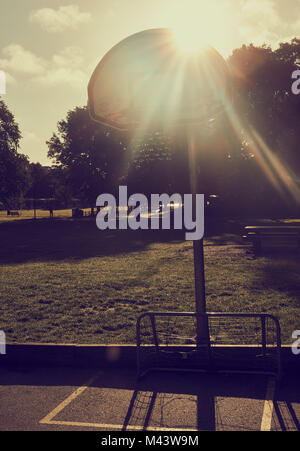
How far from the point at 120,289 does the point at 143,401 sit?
6413mm

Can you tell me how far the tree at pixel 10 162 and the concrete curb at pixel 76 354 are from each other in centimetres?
4855

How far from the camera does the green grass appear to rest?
8398 millimetres

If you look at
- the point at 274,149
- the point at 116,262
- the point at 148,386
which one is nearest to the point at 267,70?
the point at 274,149

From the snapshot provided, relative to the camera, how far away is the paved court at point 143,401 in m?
4.77

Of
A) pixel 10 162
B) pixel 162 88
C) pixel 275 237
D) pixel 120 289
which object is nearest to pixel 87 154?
pixel 10 162

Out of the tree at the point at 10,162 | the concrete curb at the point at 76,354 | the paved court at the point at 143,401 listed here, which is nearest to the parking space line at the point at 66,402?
the paved court at the point at 143,401

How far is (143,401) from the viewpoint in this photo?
534 cm

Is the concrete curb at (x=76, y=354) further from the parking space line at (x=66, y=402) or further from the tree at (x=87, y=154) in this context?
the tree at (x=87, y=154)

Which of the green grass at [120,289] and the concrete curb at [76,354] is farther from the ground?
the green grass at [120,289]

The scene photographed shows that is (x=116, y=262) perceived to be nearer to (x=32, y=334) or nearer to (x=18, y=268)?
(x=18, y=268)

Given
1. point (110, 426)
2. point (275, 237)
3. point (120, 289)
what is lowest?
point (110, 426)

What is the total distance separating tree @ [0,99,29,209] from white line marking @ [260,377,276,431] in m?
50.6

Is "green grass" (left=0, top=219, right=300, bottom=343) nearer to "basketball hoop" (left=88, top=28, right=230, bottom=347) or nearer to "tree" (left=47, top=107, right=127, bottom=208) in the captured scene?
"basketball hoop" (left=88, top=28, right=230, bottom=347)

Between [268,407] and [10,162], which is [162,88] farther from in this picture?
[10,162]
